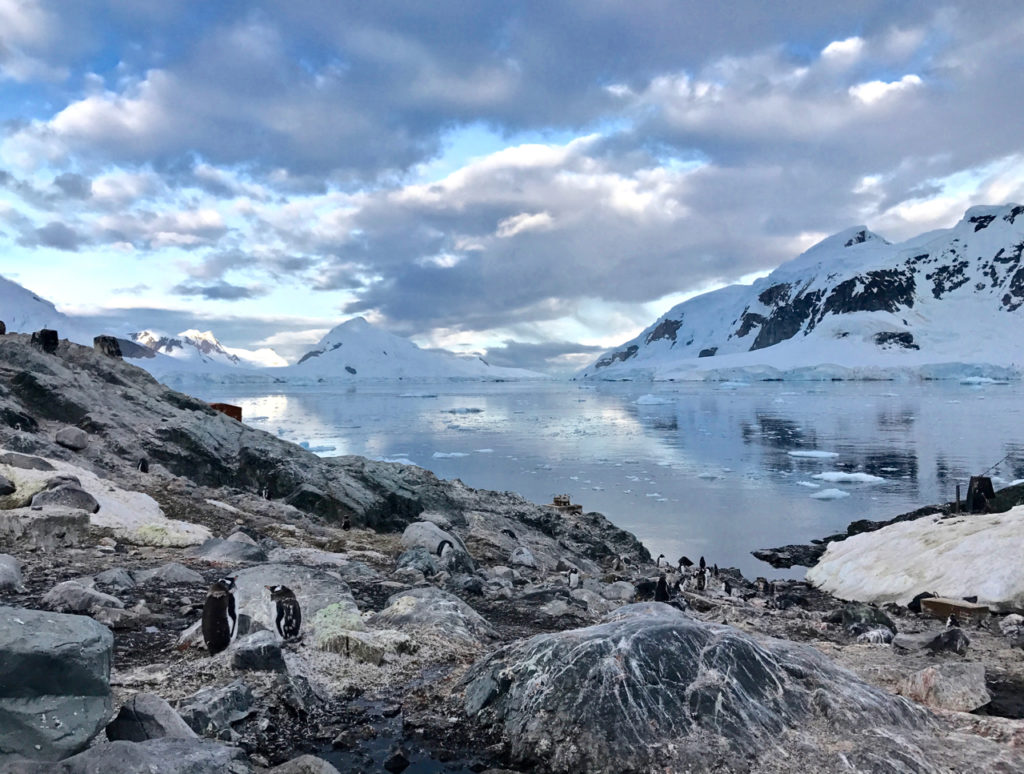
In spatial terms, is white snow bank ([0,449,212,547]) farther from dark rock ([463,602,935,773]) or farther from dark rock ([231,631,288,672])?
dark rock ([463,602,935,773])

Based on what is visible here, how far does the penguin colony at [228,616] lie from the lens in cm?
499

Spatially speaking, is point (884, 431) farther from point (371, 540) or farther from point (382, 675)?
point (382, 675)

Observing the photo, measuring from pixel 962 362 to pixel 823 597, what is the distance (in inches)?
5431

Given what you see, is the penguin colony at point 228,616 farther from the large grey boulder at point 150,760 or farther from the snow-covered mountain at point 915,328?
the snow-covered mountain at point 915,328

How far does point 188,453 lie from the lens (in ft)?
50.0

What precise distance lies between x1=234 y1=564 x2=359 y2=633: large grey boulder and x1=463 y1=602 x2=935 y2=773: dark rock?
1925 millimetres

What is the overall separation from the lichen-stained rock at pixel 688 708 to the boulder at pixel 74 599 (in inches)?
135

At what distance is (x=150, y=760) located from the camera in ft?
9.98

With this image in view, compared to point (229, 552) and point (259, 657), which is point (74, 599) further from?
point (229, 552)

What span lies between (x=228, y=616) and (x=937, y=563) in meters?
11.6

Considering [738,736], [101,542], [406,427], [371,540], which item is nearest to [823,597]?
[371,540]

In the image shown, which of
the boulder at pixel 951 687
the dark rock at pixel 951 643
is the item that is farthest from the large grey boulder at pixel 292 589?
the dark rock at pixel 951 643

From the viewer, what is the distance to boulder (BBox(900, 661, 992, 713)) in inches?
189

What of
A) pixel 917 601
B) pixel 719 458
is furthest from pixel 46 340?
pixel 719 458
